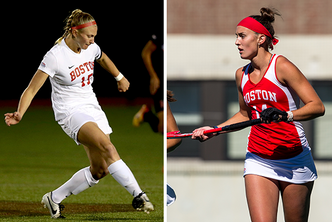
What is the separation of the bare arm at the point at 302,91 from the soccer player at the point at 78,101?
1295 mm

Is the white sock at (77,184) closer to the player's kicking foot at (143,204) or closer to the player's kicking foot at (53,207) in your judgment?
the player's kicking foot at (53,207)

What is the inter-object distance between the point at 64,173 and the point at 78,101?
3.46 metres

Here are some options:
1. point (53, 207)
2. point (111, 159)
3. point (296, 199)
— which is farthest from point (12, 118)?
point (296, 199)

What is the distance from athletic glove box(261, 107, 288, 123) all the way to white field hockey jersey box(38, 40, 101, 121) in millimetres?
1650

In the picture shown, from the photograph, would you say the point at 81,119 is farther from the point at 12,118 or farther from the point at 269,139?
the point at 269,139

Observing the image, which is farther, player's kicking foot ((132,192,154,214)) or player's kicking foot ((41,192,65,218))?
player's kicking foot ((41,192,65,218))

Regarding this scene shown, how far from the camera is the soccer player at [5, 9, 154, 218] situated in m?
4.08

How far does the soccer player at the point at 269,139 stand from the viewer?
3410mm

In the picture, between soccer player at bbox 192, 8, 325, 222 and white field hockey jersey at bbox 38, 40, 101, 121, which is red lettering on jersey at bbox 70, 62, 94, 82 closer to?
white field hockey jersey at bbox 38, 40, 101, 121

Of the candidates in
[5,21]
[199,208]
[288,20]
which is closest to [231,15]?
[288,20]

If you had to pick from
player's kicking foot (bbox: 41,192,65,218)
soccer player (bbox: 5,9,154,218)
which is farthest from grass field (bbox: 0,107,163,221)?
soccer player (bbox: 5,9,154,218)

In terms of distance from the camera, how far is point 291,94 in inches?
134

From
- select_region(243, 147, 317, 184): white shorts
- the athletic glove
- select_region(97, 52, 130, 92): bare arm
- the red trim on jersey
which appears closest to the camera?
the athletic glove

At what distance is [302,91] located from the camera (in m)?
3.28
